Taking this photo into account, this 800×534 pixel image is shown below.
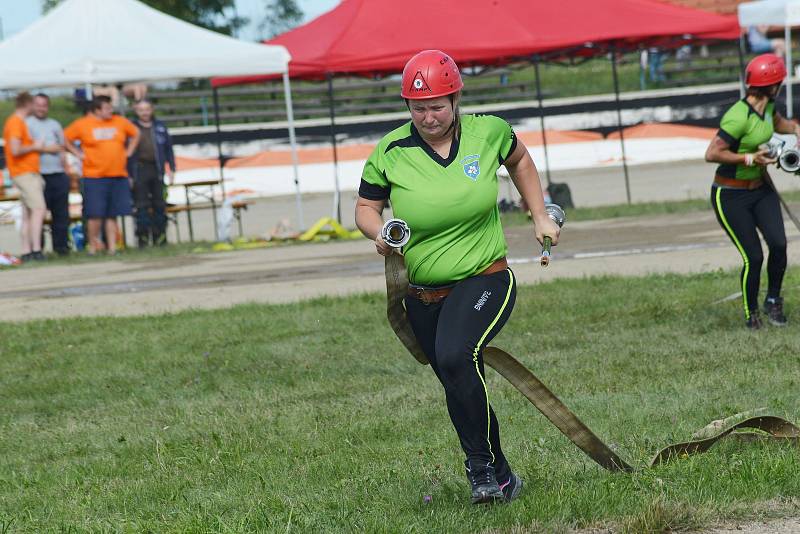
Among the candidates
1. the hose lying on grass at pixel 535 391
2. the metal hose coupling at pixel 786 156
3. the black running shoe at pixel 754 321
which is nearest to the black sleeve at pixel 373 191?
the hose lying on grass at pixel 535 391

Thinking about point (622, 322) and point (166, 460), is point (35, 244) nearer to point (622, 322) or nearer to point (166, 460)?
point (622, 322)

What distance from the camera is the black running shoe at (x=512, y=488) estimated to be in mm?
4977

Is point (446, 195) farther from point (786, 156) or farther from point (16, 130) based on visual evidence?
point (16, 130)

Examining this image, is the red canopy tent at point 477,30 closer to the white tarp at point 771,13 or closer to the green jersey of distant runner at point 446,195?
the white tarp at point 771,13

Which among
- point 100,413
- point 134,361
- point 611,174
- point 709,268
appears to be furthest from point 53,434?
point 611,174

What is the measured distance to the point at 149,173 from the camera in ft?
58.7

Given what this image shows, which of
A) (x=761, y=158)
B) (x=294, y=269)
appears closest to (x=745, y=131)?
(x=761, y=158)

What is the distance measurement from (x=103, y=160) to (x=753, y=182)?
33.5 feet

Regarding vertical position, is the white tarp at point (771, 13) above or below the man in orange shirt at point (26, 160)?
above

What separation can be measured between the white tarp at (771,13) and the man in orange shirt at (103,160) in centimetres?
906

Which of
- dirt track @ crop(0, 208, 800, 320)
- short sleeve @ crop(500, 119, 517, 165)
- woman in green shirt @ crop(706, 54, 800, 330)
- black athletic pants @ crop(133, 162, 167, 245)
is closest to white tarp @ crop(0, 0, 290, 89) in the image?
black athletic pants @ crop(133, 162, 167, 245)

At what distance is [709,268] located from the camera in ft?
38.7

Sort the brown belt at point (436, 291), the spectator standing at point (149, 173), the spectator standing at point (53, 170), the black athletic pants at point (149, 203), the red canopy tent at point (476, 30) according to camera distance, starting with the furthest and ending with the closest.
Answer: the red canopy tent at point (476, 30) → the black athletic pants at point (149, 203) → the spectator standing at point (149, 173) → the spectator standing at point (53, 170) → the brown belt at point (436, 291)

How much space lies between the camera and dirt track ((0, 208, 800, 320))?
12.2m
